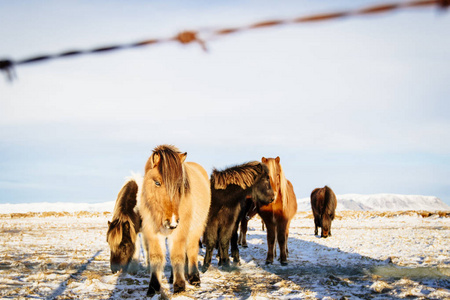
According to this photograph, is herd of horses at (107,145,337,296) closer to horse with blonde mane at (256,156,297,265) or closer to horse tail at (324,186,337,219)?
horse with blonde mane at (256,156,297,265)

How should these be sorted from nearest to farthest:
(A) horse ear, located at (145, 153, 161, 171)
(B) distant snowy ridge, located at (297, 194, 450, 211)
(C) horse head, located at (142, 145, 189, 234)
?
1. (C) horse head, located at (142, 145, 189, 234)
2. (A) horse ear, located at (145, 153, 161, 171)
3. (B) distant snowy ridge, located at (297, 194, 450, 211)

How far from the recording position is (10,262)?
7.62 m

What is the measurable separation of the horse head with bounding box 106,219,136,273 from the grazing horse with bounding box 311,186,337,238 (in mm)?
10013

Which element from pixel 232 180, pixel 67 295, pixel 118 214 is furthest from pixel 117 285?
pixel 232 180

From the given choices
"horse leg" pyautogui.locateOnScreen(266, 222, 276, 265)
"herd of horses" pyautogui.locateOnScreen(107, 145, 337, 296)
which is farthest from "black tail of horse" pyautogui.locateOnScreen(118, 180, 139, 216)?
"horse leg" pyautogui.locateOnScreen(266, 222, 276, 265)

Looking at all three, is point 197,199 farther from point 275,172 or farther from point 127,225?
point 275,172

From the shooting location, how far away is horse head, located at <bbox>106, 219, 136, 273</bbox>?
623 cm

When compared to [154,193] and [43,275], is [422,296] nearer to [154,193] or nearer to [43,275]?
[154,193]

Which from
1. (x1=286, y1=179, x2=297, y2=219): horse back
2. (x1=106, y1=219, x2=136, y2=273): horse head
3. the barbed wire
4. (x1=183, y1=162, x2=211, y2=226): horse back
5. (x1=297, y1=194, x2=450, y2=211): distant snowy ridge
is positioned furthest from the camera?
(x1=297, y1=194, x2=450, y2=211): distant snowy ridge

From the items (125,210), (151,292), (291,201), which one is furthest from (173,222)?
(291,201)

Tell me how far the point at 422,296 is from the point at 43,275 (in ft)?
20.1

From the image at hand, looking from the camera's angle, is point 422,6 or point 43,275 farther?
point 43,275

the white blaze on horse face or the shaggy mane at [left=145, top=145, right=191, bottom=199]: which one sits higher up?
the shaggy mane at [left=145, top=145, right=191, bottom=199]

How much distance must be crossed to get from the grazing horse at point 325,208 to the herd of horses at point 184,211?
5143 millimetres
